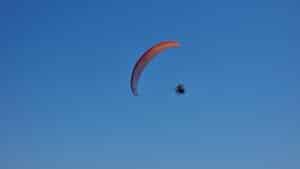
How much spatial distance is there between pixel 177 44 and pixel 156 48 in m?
2.28

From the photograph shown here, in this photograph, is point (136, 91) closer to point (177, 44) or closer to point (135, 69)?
point (135, 69)

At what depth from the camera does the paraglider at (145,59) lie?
65062mm

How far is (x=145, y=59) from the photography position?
2591 inches

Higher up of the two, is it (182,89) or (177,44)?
(177,44)

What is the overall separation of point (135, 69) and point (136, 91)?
2.38 m

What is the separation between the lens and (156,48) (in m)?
65.2

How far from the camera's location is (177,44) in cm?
6488

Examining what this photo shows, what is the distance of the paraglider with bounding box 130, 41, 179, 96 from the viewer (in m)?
65.1

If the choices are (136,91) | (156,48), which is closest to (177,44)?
(156,48)

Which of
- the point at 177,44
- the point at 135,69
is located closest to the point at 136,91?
the point at 135,69

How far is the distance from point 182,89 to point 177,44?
4794mm

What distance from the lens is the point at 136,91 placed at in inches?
2603

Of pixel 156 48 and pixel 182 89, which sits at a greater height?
pixel 156 48

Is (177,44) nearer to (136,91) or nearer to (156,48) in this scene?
(156,48)
